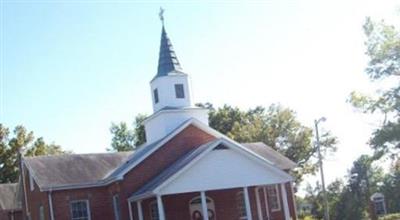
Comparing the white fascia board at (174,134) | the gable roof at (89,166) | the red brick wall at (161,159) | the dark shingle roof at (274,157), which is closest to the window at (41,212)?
the gable roof at (89,166)

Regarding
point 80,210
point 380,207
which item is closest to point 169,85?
point 80,210

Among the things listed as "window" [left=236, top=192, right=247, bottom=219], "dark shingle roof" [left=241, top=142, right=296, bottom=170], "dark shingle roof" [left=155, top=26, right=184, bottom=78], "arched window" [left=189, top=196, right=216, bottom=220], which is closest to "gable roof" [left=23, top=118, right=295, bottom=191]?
"dark shingle roof" [left=241, top=142, right=296, bottom=170]

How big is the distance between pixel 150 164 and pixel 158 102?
16.2ft

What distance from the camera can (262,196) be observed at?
34.9m

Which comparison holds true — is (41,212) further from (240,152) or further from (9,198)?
(9,198)

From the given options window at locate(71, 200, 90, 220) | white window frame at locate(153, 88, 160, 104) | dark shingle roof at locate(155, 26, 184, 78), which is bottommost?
window at locate(71, 200, 90, 220)

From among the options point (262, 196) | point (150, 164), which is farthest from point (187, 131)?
point (262, 196)

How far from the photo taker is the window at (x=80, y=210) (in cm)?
3280

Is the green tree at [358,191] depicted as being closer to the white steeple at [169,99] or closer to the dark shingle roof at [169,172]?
the white steeple at [169,99]

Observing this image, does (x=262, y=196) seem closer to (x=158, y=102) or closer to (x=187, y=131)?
(x=187, y=131)

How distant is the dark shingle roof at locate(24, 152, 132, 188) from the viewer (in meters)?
32.6

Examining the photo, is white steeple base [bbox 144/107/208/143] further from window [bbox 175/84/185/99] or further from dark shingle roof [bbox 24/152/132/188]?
dark shingle roof [bbox 24/152/132/188]

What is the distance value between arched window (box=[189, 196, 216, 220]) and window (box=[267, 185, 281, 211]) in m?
3.79

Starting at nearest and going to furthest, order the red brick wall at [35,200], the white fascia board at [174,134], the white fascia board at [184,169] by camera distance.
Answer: the white fascia board at [184,169], the white fascia board at [174,134], the red brick wall at [35,200]
